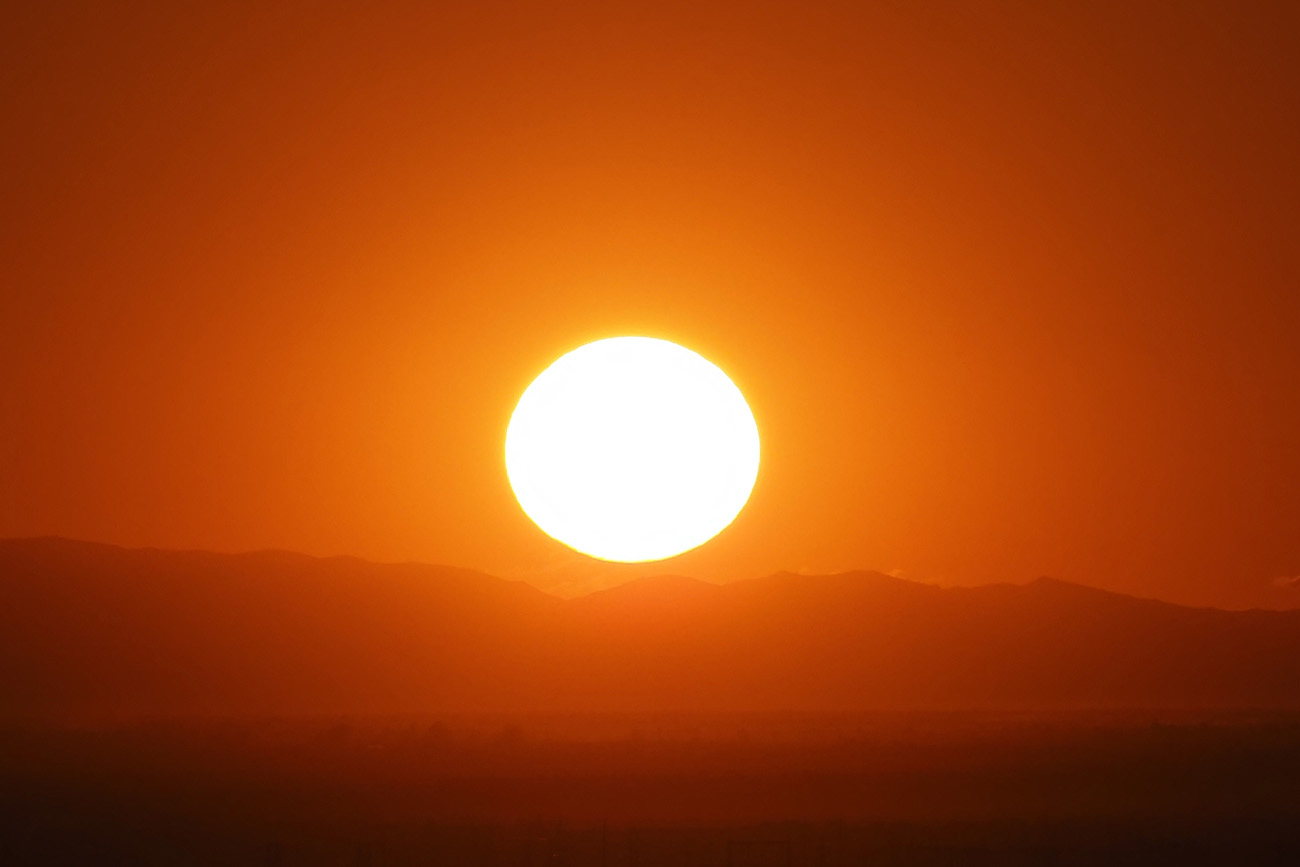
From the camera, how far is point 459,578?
209 ft

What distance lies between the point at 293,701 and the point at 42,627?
10872mm

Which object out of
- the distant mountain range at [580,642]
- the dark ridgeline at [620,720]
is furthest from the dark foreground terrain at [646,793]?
the distant mountain range at [580,642]

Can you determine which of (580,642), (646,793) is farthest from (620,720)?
(646,793)

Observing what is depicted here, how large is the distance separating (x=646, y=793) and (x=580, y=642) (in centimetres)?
2916

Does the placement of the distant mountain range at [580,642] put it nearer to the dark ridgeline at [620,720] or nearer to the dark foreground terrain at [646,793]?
the dark ridgeline at [620,720]

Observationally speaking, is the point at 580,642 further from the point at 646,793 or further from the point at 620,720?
the point at 646,793

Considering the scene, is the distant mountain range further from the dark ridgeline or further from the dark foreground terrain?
the dark foreground terrain

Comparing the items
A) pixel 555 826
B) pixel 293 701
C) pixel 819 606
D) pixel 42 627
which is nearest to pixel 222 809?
pixel 555 826

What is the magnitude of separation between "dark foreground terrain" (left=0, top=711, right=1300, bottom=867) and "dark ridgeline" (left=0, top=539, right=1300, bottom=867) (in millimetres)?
133

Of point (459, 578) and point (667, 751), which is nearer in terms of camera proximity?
point (667, 751)

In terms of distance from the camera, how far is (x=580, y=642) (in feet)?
198

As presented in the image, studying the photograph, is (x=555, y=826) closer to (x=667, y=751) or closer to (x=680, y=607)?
(x=667, y=751)

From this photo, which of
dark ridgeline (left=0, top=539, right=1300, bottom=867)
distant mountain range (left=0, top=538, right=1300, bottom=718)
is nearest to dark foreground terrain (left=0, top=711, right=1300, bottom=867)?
dark ridgeline (left=0, top=539, right=1300, bottom=867)

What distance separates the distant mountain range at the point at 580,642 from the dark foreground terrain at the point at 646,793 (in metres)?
10.6
